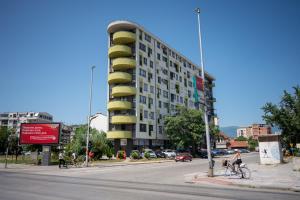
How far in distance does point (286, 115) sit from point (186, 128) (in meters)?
20.7

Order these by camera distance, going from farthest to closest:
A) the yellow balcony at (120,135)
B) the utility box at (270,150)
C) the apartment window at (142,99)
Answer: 1. the apartment window at (142,99)
2. the yellow balcony at (120,135)
3. the utility box at (270,150)

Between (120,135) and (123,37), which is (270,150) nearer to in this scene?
(120,135)

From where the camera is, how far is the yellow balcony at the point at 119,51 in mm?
54750

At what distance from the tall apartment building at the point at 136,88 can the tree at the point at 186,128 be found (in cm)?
529

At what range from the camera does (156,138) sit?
59.6 m

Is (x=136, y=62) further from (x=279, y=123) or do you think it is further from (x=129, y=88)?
(x=279, y=123)

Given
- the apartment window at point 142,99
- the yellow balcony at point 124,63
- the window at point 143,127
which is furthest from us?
the apartment window at point 142,99

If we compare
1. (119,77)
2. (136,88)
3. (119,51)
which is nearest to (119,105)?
(136,88)

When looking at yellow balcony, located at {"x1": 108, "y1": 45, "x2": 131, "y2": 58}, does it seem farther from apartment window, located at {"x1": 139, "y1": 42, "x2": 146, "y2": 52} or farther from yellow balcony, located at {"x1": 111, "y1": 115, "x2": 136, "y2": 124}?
yellow balcony, located at {"x1": 111, "y1": 115, "x2": 136, "y2": 124}

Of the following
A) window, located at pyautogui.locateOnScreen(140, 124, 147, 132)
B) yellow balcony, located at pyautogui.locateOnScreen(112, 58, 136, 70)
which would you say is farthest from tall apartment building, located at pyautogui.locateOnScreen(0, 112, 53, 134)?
window, located at pyautogui.locateOnScreen(140, 124, 147, 132)

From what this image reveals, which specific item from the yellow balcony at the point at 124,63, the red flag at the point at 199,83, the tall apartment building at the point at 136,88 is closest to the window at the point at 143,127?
the tall apartment building at the point at 136,88

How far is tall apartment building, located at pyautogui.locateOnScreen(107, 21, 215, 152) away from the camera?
53.1m

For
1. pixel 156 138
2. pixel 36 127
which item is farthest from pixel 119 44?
pixel 36 127

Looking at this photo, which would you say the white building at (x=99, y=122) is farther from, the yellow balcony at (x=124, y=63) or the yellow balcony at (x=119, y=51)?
the yellow balcony at (x=119, y=51)
